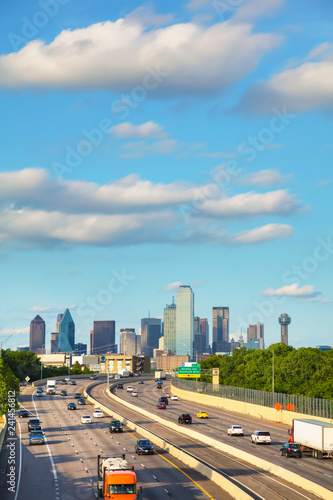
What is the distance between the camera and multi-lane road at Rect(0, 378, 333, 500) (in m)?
42.9

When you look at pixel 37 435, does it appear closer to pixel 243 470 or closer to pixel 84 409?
pixel 243 470

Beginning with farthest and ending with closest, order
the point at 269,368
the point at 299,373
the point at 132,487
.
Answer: the point at 269,368 → the point at 299,373 → the point at 132,487

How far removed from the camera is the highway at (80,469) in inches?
1695

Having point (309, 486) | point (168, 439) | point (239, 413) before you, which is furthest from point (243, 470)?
point (239, 413)

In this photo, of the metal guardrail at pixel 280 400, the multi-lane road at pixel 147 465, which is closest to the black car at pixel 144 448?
the multi-lane road at pixel 147 465

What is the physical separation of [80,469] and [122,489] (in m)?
18.9

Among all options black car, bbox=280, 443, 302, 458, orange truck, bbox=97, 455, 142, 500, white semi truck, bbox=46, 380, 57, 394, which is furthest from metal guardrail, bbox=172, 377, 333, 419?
orange truck, bbox=97, 455, 142, 500

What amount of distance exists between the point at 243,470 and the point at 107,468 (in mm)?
16072

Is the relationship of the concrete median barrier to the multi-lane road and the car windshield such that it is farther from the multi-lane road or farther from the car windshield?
the car windshield

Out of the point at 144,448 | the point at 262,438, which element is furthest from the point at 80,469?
the point at 262,438

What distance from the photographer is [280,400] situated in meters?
93.0

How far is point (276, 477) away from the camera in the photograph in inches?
1817

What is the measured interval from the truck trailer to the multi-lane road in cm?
127

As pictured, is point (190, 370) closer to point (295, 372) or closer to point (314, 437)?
point (295, 372)
